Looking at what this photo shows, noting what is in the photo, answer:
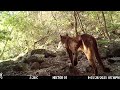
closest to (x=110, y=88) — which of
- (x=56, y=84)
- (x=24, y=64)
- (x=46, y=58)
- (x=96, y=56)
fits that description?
(x=96, y=56)

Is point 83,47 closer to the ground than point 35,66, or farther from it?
farther from it

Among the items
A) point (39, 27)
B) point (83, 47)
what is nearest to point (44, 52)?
point (39, 27)

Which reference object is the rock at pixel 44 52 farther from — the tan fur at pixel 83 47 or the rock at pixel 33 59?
the tan fur at pixel 83 47

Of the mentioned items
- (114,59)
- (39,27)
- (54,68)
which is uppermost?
(39,27)

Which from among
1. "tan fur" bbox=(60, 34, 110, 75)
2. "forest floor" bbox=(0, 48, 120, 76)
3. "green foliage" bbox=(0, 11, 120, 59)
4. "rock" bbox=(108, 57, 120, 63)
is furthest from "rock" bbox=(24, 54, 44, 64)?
"rock" bbox=(108, 57, 120, 63)

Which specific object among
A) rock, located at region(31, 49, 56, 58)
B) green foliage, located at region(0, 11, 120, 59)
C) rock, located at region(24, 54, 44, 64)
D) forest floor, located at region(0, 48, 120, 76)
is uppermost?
green foliage, located at region(0, 11, 120, 59)

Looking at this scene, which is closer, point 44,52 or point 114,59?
point 114,59

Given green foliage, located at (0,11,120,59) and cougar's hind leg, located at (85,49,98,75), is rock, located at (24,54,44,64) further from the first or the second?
cougar's hind leg, located at (85,49,98,75)

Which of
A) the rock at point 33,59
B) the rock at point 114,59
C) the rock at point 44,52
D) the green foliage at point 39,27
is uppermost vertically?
the green foliage at point 39,27

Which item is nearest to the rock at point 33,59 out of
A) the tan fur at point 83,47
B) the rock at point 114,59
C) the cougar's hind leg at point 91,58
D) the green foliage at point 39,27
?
the green foliage at point 39,27

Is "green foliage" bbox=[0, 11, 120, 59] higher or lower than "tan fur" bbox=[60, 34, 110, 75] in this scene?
higher

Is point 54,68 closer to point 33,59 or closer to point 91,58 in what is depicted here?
point 33,59
